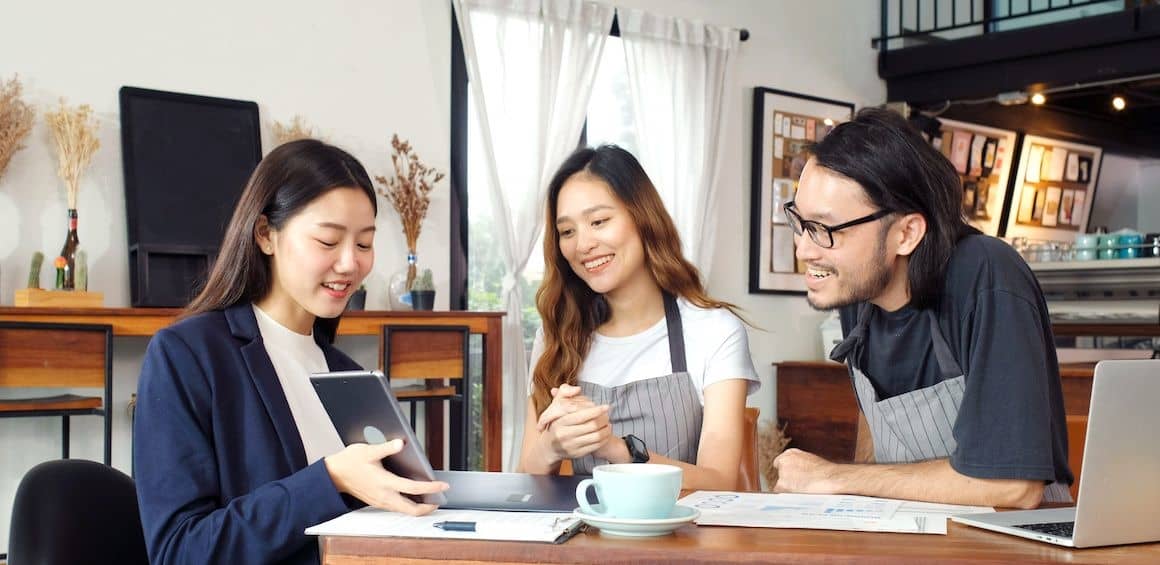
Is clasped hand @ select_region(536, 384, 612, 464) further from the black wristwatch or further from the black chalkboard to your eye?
the black chalkboard

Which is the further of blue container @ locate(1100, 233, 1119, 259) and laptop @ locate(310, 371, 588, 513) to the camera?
blue container @ locate(1100, 233, 1119, 259)

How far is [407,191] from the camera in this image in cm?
505

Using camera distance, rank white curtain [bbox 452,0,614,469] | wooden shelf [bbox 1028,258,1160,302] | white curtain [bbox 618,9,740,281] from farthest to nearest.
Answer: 1. wooden shelf [bbox 1028,258,1160,302]
2. white curtain [bbox 618,9,740,281]
3. white curtain [bbox 452,0,614,469]

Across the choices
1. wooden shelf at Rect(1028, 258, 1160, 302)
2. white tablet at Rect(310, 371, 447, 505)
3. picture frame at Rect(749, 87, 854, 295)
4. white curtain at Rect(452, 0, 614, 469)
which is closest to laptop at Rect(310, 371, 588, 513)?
white tablet at Rect(310, 371, 447, 505)

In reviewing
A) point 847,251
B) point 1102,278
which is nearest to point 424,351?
point 847,251

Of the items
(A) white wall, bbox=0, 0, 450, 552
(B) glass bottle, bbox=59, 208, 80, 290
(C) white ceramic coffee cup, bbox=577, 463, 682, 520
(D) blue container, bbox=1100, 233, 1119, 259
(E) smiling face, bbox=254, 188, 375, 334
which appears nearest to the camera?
(C) white ceramic coffee cup, bbox=577, 463, 682, 520

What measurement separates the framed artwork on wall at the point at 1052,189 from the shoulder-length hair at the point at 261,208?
678cm

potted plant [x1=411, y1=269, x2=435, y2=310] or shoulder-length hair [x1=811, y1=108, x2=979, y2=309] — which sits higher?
shoulder-length hair [x1=811, y1=108, x2=979, y2=309]

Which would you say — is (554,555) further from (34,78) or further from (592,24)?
(592,24)

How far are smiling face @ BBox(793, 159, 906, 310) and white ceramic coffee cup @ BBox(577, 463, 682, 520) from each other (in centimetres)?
72

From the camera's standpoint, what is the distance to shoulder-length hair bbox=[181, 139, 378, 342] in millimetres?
1827

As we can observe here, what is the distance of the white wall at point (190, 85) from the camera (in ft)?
13.8

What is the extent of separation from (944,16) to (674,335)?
6.00 meters

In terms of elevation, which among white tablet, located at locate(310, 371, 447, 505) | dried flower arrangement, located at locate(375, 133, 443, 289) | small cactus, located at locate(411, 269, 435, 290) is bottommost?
white tablet, located at locate(310, 371, 447, 505)
